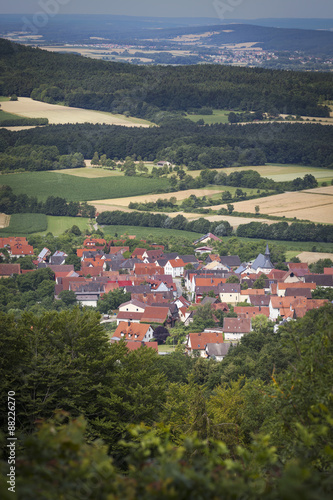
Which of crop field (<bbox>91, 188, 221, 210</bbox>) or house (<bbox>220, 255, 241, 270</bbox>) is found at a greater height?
crop field (<bbox>91, 188, 221, 210</bbox>)

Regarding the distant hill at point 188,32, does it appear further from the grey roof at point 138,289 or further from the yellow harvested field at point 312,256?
the grey roof at point 138,289

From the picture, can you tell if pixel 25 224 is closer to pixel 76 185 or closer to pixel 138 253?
pixel 76 185

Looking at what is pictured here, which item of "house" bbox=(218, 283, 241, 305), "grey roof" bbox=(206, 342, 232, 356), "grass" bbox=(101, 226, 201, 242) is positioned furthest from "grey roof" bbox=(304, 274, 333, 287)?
"grass" bbox=(101, 226, 201, 242)

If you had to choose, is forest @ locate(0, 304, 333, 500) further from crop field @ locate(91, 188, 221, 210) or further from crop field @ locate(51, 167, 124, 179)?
crop field @ locate(51, 167, 124, 179)

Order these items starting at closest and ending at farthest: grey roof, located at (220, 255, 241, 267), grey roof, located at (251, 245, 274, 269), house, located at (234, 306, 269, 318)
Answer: house, located at (234, 306, 269, 318)
grey roof, located at (251, 245, 274, 269)
grey roof, located at (220, 255, 241, 267)

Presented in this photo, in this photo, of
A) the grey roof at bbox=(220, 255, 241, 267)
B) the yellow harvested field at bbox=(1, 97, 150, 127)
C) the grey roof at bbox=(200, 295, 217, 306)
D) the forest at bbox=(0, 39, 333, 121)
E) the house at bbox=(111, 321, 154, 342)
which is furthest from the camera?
the forest at bbox=(0, 39, 333, 121)

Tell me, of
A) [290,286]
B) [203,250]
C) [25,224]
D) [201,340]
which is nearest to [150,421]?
[201,340]

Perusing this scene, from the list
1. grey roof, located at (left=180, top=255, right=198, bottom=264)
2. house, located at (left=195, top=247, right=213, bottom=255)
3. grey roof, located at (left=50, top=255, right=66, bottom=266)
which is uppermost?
grey roof, located at (left=180, top=255, right=198, bottom=264)

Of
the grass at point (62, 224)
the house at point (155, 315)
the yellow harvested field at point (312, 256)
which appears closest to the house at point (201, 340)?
the house at point (155, 315)
